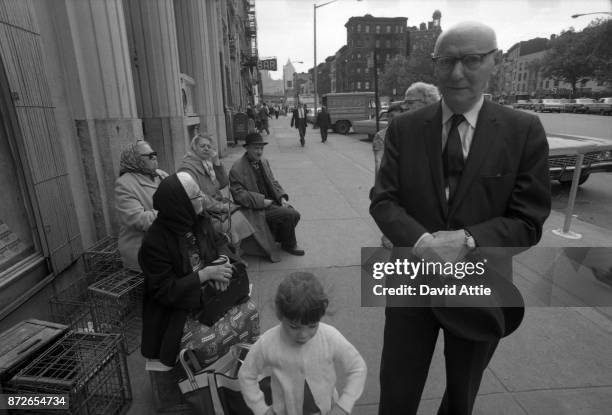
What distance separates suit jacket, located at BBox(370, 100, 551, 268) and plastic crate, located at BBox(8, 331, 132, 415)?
1892mm

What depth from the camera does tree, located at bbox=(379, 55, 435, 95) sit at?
52219 mm

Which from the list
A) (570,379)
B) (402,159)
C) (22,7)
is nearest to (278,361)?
(402,159)

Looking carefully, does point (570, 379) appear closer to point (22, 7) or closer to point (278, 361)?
point (278, 361)

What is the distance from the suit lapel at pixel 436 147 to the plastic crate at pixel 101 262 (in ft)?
10.5

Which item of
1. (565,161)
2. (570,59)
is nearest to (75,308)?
(565,161)

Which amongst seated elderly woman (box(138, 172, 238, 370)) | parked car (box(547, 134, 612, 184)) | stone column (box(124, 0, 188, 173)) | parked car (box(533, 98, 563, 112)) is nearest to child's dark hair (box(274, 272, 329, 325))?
seated elderly woman (box(138, 172, 238, 370))

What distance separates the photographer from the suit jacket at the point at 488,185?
1.53 m

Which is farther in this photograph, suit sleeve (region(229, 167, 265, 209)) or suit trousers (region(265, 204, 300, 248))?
suit trousers (region(265, 204, 300, 248))

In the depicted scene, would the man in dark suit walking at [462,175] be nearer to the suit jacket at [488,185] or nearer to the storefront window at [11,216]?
the suit jacket at [488,185]

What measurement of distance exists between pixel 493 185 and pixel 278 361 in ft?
3.89

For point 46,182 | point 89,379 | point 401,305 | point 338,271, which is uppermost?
point 46,182

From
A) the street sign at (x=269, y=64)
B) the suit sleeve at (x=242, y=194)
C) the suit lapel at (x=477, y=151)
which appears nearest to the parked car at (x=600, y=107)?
the street sign at (x=269, y=64)

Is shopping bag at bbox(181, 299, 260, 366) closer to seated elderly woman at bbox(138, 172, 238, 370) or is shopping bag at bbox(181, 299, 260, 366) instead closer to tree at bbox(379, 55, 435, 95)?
seated elderly woman at bbox(138, 172, 238, 370)

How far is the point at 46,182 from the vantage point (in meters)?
3.34
